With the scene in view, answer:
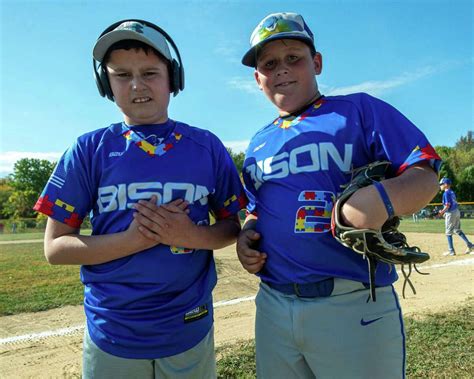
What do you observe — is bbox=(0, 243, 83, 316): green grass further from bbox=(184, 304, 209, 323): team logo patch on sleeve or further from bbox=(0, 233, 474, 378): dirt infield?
bbox=(184, 304, 209, 323): team logo patch on sleeve

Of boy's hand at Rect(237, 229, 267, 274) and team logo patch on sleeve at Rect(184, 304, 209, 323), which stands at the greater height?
boy's hand at Rect(237, 229, 267, 274)

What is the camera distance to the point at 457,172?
176ft

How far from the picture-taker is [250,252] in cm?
203

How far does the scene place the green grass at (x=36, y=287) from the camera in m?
5.94

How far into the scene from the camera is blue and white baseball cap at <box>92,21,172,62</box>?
6.30 ft

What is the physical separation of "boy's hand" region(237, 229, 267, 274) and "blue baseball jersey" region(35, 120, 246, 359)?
0.18 m

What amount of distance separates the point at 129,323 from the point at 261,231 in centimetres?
75

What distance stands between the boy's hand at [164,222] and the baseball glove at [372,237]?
646 mm

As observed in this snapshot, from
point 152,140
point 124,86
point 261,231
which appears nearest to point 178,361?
point 261,231

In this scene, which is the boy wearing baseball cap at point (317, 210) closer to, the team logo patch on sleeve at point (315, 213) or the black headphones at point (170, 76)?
the team logo patch on sleeve at point (315, 213)

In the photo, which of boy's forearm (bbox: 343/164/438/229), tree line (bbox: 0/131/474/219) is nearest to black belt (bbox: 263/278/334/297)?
boy's forearm (bbox: 343/164/438/229)

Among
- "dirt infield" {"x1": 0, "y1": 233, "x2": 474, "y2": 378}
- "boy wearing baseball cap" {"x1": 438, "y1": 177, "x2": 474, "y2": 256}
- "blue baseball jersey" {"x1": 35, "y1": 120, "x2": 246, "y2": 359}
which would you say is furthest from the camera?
"boy wearing baseball cap" {"x1": 438, "y1": 177, "x2": 474, "y2": 256}

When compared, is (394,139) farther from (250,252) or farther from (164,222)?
(164,222)

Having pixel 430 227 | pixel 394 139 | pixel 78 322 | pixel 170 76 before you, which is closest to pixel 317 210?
pixel 394 139
